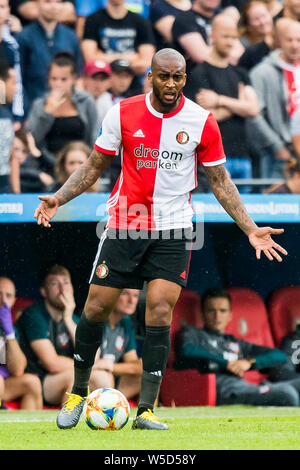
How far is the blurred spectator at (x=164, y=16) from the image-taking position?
10031 millimetres

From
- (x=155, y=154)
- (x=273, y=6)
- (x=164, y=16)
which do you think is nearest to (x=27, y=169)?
(x=164, y=16)

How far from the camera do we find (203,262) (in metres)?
10.5

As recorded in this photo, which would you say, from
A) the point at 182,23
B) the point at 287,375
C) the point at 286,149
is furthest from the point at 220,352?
the point at 182,23

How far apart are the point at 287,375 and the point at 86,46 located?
160 inches

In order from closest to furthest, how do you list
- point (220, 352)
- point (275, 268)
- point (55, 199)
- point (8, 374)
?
1. point (55, 199)
2. point (8, 374)
3. point (220, 352)
4. point (275, 268)

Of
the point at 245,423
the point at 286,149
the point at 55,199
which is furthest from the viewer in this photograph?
the point at 286,149

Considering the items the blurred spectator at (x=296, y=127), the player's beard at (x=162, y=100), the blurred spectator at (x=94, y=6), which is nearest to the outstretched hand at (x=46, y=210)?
the player's beard at (x=162, y=100)

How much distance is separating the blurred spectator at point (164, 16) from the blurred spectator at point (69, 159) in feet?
5.99

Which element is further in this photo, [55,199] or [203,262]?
[203,262]

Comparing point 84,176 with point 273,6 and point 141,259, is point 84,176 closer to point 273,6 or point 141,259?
point 141,259

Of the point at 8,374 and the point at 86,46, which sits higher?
the point at 86,46

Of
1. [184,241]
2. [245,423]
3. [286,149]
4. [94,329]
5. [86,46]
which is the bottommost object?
[245,423]

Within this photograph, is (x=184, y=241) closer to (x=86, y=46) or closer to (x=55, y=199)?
(x=55, y=199)

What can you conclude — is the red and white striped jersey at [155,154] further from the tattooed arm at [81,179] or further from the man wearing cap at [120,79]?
the man wearing cap at [120,79]
